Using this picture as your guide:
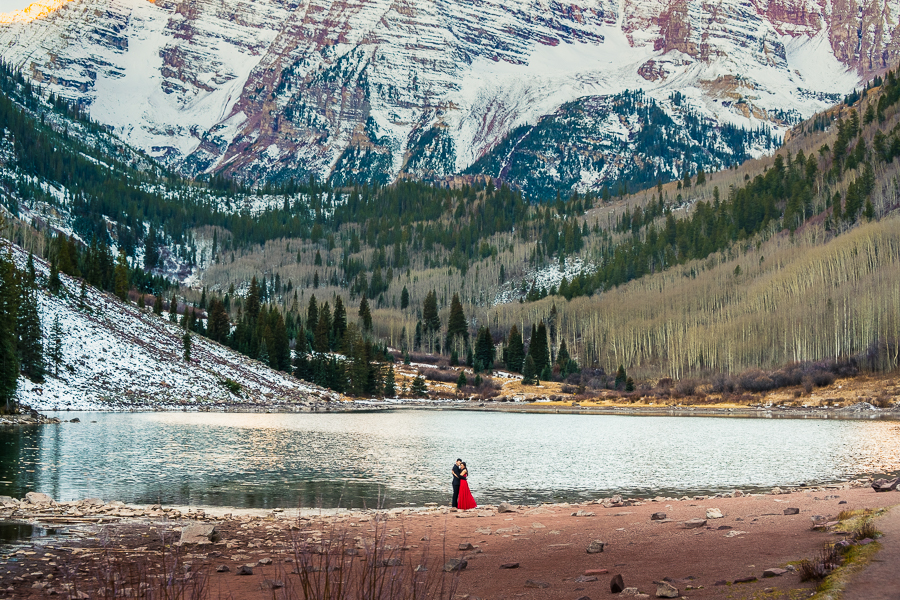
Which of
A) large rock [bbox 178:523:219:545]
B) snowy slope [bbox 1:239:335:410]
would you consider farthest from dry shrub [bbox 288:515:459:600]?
snowy slope [bbox 1:239:335:410]

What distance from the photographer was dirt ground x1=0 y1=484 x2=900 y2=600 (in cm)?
1356

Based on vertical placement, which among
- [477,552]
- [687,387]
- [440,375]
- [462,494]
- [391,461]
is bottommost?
[391,461]

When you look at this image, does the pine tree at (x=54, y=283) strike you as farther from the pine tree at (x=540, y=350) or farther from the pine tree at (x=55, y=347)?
the pine tree at (x=540, y=350)

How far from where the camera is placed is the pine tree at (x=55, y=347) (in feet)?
302

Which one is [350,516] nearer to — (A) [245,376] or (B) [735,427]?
(B) [735,427]

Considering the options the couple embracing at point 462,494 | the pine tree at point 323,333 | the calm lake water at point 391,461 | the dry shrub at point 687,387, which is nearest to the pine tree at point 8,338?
the calm lake water at point 391,461

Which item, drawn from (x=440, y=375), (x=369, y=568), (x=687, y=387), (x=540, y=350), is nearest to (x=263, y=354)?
(x=440, y=375)

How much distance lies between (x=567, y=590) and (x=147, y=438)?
1865 inches

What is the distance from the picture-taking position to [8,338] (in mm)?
72625

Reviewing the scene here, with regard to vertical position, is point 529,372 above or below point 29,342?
below

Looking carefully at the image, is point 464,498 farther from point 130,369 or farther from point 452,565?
point 130,369

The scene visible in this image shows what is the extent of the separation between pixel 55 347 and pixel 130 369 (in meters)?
11.8

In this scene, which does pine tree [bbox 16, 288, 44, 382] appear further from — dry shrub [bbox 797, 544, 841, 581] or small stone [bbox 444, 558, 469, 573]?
dry shrub [bbox 797, 544, 841, 581]

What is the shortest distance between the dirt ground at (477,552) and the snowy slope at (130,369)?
69.2 m
